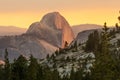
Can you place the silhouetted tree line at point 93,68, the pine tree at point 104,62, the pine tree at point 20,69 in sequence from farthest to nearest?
the pine tree at point 20,69, the silhouetted tree line at point 93,68, the pine tree at point 104,62

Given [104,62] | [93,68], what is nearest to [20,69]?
[93,68]

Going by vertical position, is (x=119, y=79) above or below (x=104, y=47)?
below

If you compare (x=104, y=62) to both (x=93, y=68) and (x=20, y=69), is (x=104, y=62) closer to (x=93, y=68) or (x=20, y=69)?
(x=93, y=68)

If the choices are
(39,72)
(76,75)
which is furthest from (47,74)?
(76,75)

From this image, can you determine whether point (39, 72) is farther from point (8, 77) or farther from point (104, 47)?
point (104, 47)

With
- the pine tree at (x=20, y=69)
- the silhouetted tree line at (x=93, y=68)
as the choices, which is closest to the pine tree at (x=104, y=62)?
the silhouetted tree line at (x=93, y=68)

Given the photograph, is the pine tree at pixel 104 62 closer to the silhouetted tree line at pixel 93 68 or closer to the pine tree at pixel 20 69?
the silhouetted tree line at pixel 93 68

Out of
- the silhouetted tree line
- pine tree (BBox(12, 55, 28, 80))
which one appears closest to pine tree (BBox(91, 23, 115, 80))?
the silhouetted tree line

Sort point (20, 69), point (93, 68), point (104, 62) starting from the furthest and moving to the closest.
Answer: point (20, 69)
point (93, 68)
point (104, 62)

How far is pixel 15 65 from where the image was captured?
9875 centimetres

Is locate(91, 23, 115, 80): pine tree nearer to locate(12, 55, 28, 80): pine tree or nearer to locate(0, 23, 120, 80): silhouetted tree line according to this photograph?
locate(0, 23, 120, 80): silhouetted tree line

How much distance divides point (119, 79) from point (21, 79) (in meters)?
28.1

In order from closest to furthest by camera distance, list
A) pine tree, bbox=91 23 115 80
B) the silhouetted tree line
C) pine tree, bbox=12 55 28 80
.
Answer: pine tree, bbox=91 23 115 80, the silhouetted tree line, pine tree, bbox=12 55 28 80

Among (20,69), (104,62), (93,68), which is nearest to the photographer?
(104,62)
